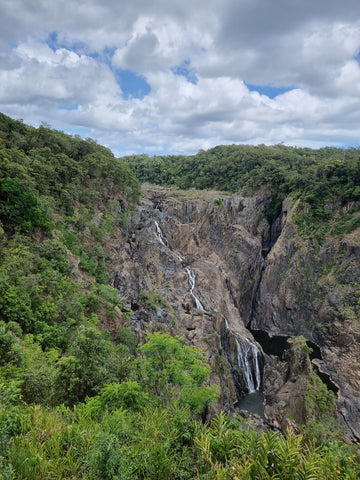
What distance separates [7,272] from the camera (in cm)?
1399

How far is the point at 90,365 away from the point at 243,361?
74.3 ft

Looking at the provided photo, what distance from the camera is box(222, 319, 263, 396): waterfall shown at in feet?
87.9

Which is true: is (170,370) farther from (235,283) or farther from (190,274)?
(235,283)

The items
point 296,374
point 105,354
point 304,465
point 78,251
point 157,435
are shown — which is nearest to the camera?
point 304,465

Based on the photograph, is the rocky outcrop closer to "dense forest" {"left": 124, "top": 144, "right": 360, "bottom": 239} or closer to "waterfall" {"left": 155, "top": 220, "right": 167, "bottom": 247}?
"dense forest" {"left": 124, "top": 144, "right": 360, "bottom": 239}

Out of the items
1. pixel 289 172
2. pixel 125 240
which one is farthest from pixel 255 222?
pixel 125 240

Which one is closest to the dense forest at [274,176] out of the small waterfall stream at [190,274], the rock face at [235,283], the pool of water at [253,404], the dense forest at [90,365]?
the dense forest at [90,365]

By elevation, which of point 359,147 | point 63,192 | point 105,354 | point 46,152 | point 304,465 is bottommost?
point 105,354

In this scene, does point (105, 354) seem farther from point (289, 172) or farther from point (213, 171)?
point (213, 171)

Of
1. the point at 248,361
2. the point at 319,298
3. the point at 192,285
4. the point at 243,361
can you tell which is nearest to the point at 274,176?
the point at 319,298

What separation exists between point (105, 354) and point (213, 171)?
2088 inches

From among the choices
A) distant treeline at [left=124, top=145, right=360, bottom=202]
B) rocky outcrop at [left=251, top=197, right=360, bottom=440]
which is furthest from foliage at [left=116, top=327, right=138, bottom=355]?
distant treeline at [left=124, top=145, right=360, bottom=202]

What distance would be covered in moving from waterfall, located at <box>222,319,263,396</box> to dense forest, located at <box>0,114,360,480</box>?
702 centimetres

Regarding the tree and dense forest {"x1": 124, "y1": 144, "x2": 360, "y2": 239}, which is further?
dense forest {"x1": 124, "y1": 144, "x2": 360, "y2": 239}
